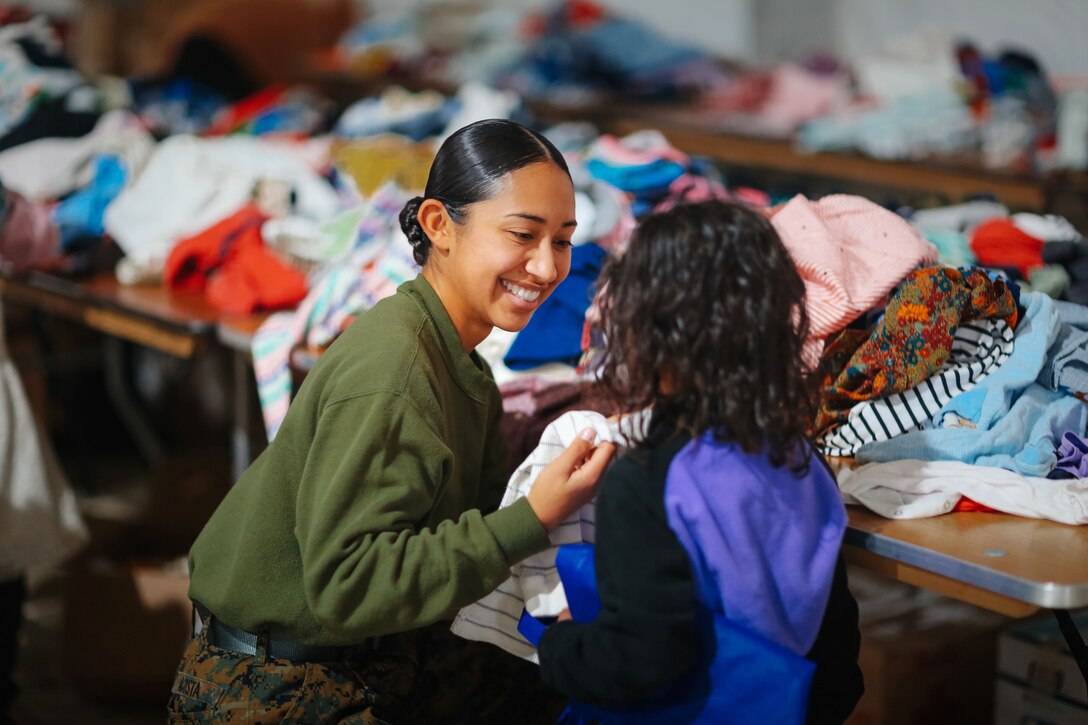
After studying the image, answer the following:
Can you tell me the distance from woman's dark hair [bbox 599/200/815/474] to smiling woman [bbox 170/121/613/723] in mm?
234

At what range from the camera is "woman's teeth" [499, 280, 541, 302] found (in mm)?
1755

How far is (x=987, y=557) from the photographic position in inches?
61.6

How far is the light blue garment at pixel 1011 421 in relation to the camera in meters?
1.85

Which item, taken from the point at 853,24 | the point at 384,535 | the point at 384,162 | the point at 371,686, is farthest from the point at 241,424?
the point at 853,24

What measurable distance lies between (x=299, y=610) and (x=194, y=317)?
1332 mm

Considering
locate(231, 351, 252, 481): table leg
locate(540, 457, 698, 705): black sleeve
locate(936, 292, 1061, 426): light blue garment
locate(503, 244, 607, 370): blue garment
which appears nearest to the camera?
locate(540, 457, 698, 705): black sleeve

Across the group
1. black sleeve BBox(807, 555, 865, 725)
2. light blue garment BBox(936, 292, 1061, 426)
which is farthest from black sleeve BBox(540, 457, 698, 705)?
light blue garment BBox(936, 292, 1061, 426)

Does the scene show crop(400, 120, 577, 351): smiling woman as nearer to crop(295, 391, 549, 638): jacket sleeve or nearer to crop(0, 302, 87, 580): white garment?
crop(295, 391, 549, 638): jacket sleeve

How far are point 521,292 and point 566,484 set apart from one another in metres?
0.32

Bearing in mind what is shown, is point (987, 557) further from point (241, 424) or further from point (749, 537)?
point (241, 424)

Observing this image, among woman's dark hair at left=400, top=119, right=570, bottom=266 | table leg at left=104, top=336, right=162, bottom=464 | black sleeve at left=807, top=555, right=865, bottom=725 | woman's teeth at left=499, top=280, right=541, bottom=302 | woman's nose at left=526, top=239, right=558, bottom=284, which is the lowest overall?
table leg at left=104, top=336, right=162, bottom=464

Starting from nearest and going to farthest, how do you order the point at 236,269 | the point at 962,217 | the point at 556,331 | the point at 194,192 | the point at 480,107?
the point at 556,331, the point at 962,217, the point at 236,269, the point at 194,192, the point at 480,107

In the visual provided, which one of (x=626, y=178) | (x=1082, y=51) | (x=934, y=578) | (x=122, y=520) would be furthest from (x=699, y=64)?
(x=934, y=578)

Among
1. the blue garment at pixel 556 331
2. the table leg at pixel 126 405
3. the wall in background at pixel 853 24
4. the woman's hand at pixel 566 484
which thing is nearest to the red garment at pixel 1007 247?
the blue garment at pixel 556 331
